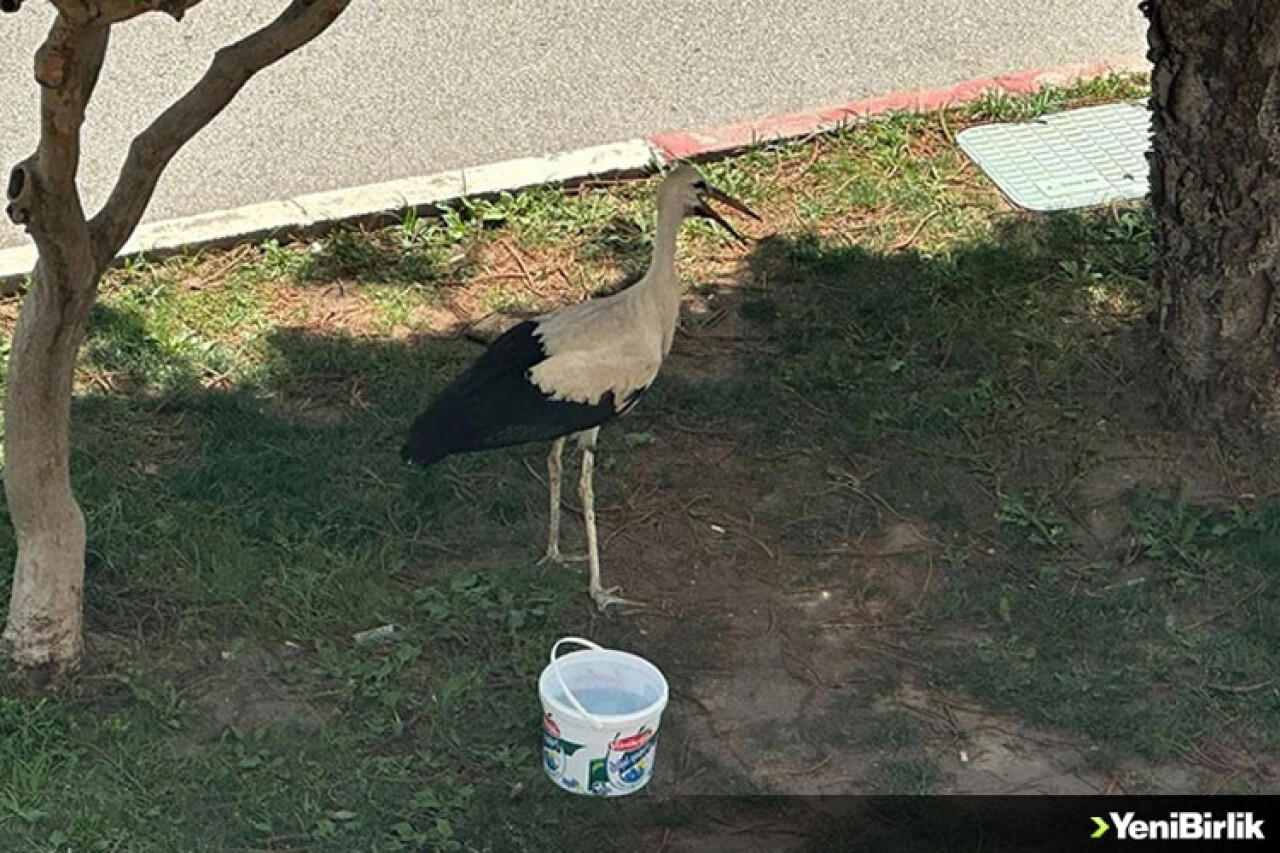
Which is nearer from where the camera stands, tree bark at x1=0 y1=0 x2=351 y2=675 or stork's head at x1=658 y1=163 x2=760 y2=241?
tree bark at x1=0 y1=0 x2=351 y2=675

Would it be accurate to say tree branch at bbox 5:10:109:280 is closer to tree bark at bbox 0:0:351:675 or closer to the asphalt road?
tree bark at bbox 0:0:351:675

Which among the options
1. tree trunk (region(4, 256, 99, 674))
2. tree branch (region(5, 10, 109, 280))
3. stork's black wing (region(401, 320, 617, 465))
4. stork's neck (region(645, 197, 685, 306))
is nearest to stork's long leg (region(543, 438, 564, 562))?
stork's black wing (region(401, 320, 617, 465))

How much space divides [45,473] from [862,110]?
4.40 metres

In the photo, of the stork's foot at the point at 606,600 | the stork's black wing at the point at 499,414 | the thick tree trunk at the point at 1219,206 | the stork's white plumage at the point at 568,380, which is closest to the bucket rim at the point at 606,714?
the stork's foot at the point at 606,600

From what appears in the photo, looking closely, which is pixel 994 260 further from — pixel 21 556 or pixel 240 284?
pixel 21 556

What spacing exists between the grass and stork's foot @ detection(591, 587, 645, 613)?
0.19 feet

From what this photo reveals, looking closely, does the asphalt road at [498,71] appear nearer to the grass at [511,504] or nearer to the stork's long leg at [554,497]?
the grass at [511,504]

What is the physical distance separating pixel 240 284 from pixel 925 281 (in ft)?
8.05

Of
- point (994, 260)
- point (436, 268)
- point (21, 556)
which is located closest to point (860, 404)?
point (994, 260)

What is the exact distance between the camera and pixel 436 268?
7.69 meters

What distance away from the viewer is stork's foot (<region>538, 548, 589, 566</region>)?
6191mm

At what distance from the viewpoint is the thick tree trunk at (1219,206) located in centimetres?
620

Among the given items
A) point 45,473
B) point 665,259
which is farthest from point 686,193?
point 45,473

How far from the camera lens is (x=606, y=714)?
542 cm
